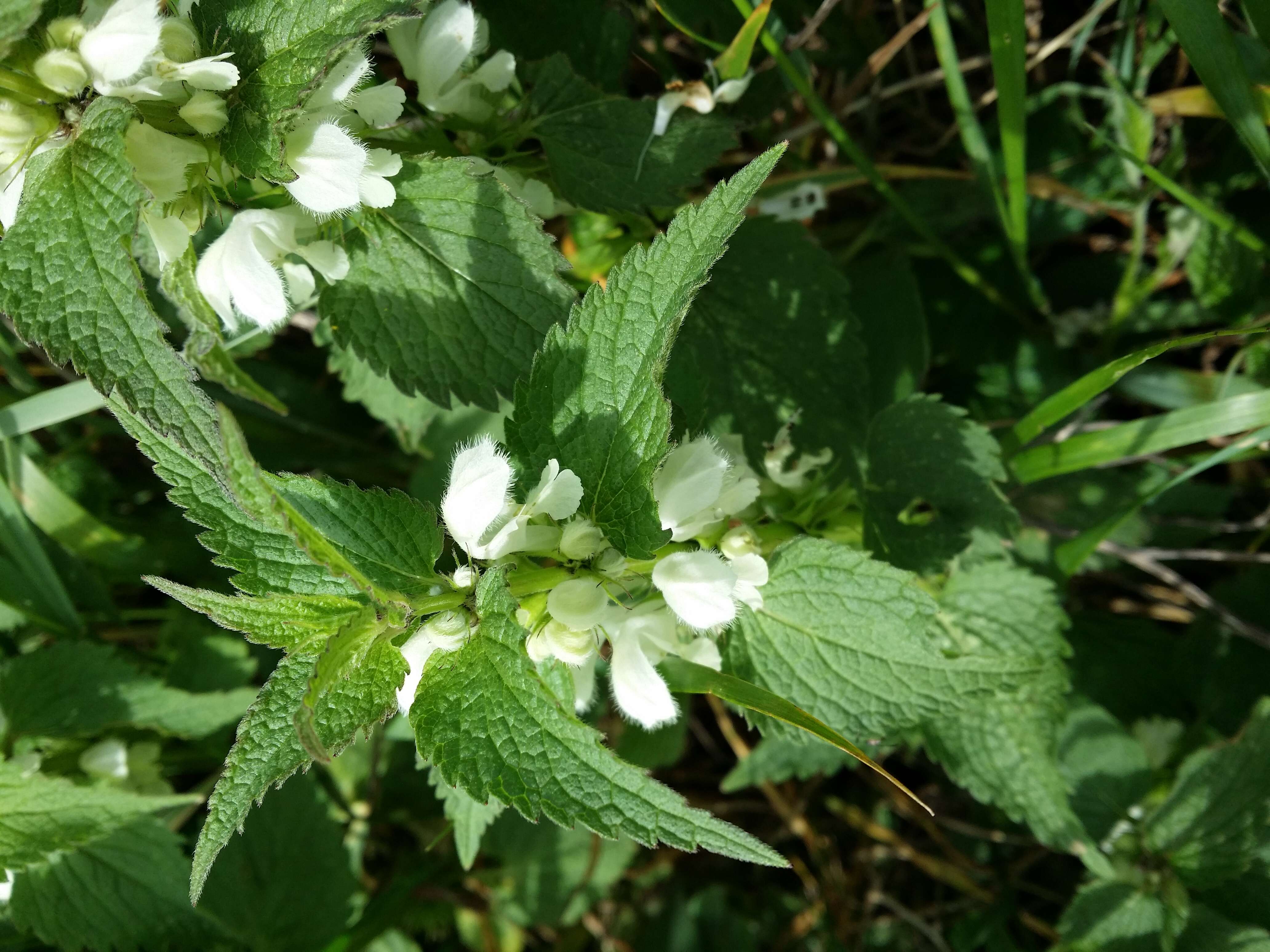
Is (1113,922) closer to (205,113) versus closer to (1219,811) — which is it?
(1219,811)

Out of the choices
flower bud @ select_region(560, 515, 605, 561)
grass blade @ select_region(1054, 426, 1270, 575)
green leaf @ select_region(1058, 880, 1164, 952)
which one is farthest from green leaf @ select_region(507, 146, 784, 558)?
green leaf @ select_region(1058, 880, 1164, 952)

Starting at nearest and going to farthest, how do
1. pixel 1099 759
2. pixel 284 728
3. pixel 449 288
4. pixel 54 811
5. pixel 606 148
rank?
pixel 284 728
pixel 449 288
pixel 606 148
pixel 54 811
pixel 1099 759

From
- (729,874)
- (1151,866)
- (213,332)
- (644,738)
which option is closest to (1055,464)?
(1151,866)

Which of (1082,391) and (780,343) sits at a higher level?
(780,343)

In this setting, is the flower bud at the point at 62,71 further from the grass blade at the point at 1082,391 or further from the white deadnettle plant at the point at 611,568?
the grass blade at the point at 1082,391

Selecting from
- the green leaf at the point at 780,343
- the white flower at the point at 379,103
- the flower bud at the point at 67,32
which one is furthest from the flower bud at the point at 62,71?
the green leaf at the point at 780,343

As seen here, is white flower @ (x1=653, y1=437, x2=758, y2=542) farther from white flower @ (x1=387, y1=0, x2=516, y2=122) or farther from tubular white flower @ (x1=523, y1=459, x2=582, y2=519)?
white flower @ (x1=387, y1=0, x2=516, y2=122)

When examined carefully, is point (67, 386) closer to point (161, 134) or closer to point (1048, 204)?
point (161, 134)

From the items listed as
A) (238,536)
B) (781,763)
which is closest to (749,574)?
(238,536)
